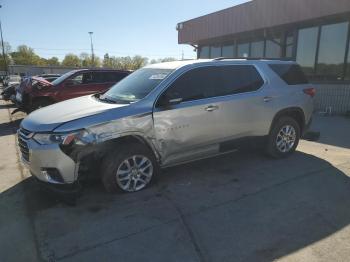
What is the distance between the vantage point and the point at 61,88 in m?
9.75

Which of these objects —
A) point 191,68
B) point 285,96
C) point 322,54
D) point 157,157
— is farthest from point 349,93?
point 157,157

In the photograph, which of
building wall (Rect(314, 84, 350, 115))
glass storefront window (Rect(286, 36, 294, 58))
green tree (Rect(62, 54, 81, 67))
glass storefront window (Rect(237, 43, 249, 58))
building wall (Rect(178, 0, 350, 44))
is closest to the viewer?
building wall (Rect(314, 84, 350, 115))

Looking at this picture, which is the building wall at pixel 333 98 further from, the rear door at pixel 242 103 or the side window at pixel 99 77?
the side window at pixel 99 77

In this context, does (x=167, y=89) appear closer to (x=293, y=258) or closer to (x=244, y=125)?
(x=244, y=125)

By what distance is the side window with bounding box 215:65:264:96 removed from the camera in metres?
4.86

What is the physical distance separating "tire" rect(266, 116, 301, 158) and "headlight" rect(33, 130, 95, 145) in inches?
125

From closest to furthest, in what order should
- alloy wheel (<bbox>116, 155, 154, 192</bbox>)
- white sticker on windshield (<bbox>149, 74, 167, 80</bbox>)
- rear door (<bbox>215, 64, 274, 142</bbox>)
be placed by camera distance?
1. alloy wheel (<bbox>116, 155, 154, 192</bbox>)
2. white sticker on windshield (<bbox>149, 74, 167, 80</bbox>)
3. rear door (<bbox>215, 64, 274, 142</bbox>)

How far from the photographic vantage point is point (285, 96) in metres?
5.42

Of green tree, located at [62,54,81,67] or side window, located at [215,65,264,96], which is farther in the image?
green tree, located at [62,54,81,67]

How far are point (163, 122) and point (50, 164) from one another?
1519mm

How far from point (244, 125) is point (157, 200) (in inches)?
76.8

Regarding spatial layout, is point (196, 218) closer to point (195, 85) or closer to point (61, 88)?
point (195, 85)

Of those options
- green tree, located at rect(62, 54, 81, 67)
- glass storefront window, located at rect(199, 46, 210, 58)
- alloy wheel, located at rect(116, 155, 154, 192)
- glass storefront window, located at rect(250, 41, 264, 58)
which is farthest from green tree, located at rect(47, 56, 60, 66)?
alloy wheel, located at rect(116, 155, 154, 192)

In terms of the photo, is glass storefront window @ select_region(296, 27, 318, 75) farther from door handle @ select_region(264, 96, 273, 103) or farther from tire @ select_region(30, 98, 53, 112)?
tire @ select_region(30, 98, 53, 112)
